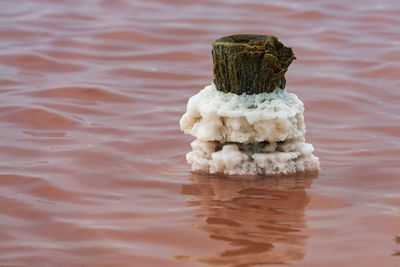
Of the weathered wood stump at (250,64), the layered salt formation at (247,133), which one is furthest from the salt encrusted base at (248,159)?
the weathered wood stump at (250,64)

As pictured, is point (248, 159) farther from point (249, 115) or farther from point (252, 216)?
point (252, 216)

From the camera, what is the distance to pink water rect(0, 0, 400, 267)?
8.50ft

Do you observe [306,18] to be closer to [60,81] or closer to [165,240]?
[60,81]

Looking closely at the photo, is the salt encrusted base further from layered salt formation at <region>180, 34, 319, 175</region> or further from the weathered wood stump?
the weathered wood stump

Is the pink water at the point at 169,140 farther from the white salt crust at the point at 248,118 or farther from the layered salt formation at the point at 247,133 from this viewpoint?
the white salt crust at the point at 248,118

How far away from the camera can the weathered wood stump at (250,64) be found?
310 centimetres

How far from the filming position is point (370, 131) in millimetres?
4055

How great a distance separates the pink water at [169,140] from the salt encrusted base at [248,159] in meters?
0.05

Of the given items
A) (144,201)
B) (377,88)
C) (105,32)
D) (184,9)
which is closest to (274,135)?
(144,201)

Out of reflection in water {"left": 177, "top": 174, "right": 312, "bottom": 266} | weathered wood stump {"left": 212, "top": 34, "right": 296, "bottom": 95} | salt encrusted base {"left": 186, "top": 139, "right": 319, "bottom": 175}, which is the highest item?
weathered wood stump {"left": 212, "top": 34, "right": 296, "bottom": 95}

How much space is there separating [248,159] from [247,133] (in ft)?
0.47

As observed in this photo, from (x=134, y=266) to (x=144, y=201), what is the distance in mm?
627

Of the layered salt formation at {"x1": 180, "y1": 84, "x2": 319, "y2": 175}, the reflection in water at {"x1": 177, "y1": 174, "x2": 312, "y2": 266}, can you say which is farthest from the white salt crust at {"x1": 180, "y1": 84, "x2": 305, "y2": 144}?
the reflection in water at {"x1": 177, "y1": 174, "x2": 312, "y2": 266}

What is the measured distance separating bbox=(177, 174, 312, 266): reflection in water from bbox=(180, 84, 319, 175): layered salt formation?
0.07 meters
